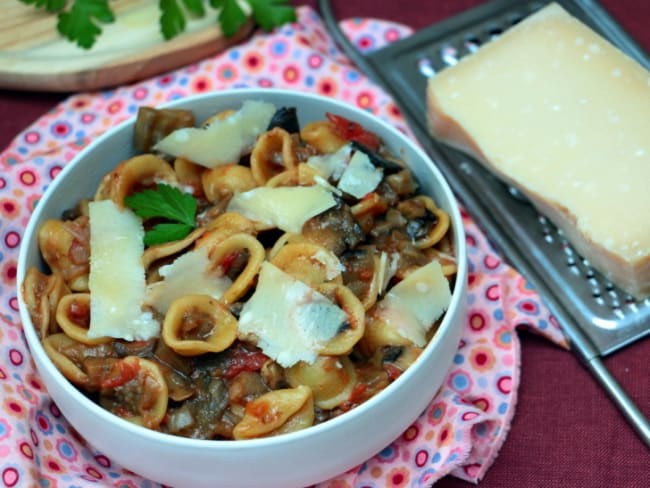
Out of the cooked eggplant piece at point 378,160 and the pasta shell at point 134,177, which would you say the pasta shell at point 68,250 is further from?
the cooked eggplant piece at point 378,160

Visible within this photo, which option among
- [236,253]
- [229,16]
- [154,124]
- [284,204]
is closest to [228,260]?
[236,253]

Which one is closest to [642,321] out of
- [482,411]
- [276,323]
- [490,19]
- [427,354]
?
[482,411]

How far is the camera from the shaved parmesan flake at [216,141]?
4.88 feet

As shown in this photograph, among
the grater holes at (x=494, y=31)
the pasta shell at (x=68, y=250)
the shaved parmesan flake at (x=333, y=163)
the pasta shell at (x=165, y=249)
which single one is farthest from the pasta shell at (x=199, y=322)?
the grater holes at (x=494, y=31)

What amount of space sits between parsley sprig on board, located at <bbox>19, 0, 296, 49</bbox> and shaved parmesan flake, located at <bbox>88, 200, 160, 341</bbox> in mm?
650

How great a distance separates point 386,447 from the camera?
1384mm

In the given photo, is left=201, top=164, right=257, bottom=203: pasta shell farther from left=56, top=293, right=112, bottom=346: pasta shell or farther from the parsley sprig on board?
Result: the parsley sprig on board

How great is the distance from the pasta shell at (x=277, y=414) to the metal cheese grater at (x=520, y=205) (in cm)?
56

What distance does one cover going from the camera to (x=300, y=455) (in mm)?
1189

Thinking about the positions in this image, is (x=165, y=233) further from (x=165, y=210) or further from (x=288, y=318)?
(x=288, y=318)

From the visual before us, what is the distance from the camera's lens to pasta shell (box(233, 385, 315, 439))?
1.21m

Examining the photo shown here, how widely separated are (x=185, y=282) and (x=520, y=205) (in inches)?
28.6

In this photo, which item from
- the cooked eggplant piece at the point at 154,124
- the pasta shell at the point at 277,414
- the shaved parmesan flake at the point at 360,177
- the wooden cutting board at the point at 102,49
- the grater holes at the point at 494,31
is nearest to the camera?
the pasta shell at the point at 277,414

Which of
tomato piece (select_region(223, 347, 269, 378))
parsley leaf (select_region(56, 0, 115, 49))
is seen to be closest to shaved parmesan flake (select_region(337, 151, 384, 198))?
tomato piece (select_region(223, 347, 269, 378))
